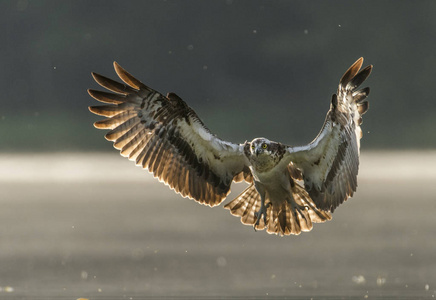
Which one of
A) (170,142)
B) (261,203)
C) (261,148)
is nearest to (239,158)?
(261,203)

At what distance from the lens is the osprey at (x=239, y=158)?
1216 cm

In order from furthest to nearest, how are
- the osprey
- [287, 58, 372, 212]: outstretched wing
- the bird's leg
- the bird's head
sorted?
the bird's leg
the osprey
[287, 58, 372, 212]: outstretched wing
the bird's head

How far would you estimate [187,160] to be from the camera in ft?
41.5

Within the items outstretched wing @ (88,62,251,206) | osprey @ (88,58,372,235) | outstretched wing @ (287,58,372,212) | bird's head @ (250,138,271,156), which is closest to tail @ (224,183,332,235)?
osprey @ (88,58,372,235)

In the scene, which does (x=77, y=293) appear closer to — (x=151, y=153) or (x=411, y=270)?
(x=151, y=153)

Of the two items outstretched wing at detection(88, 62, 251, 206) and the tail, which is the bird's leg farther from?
outstretched wing at detection(88, 62, 251, 206)

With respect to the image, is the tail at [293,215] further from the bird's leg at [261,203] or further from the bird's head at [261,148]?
the bird's head at [261,148]

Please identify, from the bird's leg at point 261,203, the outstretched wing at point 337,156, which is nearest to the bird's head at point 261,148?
the outstretched wing at point 337,156

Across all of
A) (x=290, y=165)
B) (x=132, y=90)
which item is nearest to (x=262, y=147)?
(x=290, y=165)

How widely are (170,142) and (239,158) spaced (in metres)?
0.84

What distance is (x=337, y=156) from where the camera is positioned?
1222 cm

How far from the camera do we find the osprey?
12164 mm

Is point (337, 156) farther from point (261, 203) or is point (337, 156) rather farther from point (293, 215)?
point (261, 203)

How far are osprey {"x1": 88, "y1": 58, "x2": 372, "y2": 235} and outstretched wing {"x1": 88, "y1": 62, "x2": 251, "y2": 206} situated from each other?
0.04 feet
